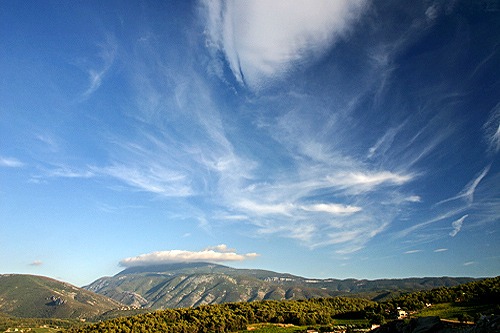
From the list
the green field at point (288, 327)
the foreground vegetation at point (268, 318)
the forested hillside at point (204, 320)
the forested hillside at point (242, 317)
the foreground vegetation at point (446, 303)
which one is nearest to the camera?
the foreground vegetation at point (446, 303)

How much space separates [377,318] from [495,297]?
2194 cm

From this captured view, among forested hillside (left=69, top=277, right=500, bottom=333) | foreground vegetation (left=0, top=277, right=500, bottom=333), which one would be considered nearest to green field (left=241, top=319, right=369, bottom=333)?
foreground vegetation (left=0, top=277, right=500, bottom=333)

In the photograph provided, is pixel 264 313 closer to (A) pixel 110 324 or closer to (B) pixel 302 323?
(B) pixel 302 323

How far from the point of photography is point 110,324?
228 feet

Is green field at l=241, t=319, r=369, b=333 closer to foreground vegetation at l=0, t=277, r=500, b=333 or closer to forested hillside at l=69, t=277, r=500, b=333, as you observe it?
foreground vegetation at l=0, t=277, r=500, b=333

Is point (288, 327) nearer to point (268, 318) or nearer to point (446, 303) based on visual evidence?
point (268, 318)

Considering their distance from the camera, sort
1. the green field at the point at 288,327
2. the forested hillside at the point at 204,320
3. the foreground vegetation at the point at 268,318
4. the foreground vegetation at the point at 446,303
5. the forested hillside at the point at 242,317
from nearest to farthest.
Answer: the foreground vegetation at the point at 446,303 < the green field at the point at 288,327 < the foreground vegetation at the point at 268,318 < the forested hillside at the point at 242,317 < the forested hillside at the point at 204,320

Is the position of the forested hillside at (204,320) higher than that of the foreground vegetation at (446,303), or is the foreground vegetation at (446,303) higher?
the foreground vegetation at (446,303)

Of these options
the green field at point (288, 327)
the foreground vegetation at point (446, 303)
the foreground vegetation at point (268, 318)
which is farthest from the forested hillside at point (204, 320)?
the foreground vegetation at point (446, 303)

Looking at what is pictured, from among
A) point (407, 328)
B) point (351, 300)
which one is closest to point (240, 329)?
point (407, 328)

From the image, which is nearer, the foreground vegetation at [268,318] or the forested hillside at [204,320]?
the foreground vegetation at [268,318]

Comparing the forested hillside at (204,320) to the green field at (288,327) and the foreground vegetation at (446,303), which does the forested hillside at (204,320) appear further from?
the foreground vegetation at (446,303)

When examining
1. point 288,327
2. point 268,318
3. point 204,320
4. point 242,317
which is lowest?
point 288,327

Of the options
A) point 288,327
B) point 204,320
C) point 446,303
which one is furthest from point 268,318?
point 446,303
